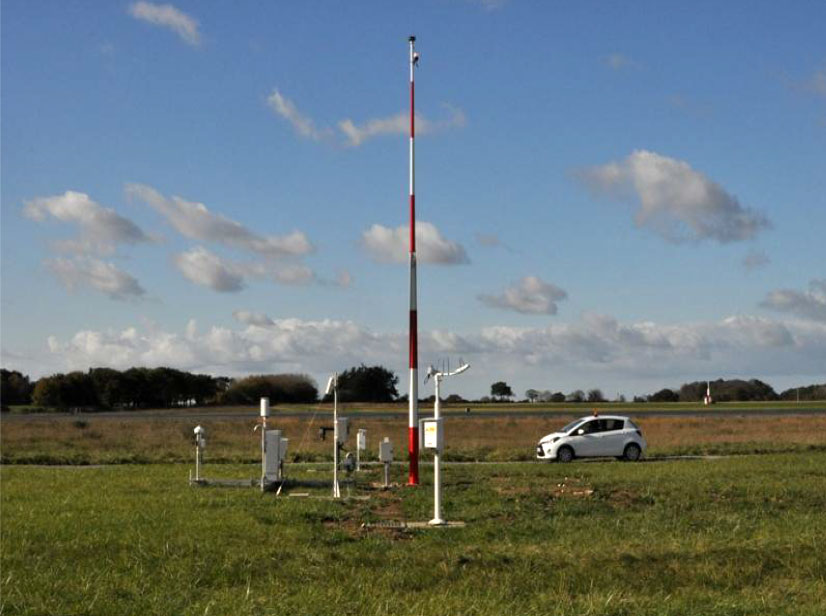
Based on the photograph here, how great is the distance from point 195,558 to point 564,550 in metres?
4.49

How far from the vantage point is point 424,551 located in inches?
561

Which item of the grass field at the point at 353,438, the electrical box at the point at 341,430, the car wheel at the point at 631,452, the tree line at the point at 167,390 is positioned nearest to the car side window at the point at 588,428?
the car wheel at the point at 631,452

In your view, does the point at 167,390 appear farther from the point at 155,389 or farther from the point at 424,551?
the point at 424,551

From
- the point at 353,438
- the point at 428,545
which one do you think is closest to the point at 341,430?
the point at 428,545

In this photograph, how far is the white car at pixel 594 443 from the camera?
35906mm

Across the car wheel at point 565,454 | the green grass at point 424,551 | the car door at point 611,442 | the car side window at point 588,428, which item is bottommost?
the green grass at point 424,551

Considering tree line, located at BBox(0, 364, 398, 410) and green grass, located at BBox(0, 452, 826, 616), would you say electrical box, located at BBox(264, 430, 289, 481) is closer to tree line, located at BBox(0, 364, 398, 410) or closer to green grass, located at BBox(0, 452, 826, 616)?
green grass, located at BBox(0, 452, 826, 616)

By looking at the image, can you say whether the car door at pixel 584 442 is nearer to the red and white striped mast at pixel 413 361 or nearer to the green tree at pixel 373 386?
the red and white striped mast at pixel 413 361

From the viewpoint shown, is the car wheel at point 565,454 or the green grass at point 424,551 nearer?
the green grass at point 424,551

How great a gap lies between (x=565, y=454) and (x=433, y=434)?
18.6 metres

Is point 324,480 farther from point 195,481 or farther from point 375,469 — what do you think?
point 375,469

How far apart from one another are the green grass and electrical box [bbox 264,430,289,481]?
54 centimetres

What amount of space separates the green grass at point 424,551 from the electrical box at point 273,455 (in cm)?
54

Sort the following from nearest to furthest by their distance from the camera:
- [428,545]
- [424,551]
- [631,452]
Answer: [424,551]
[428,545]
[631,452]
